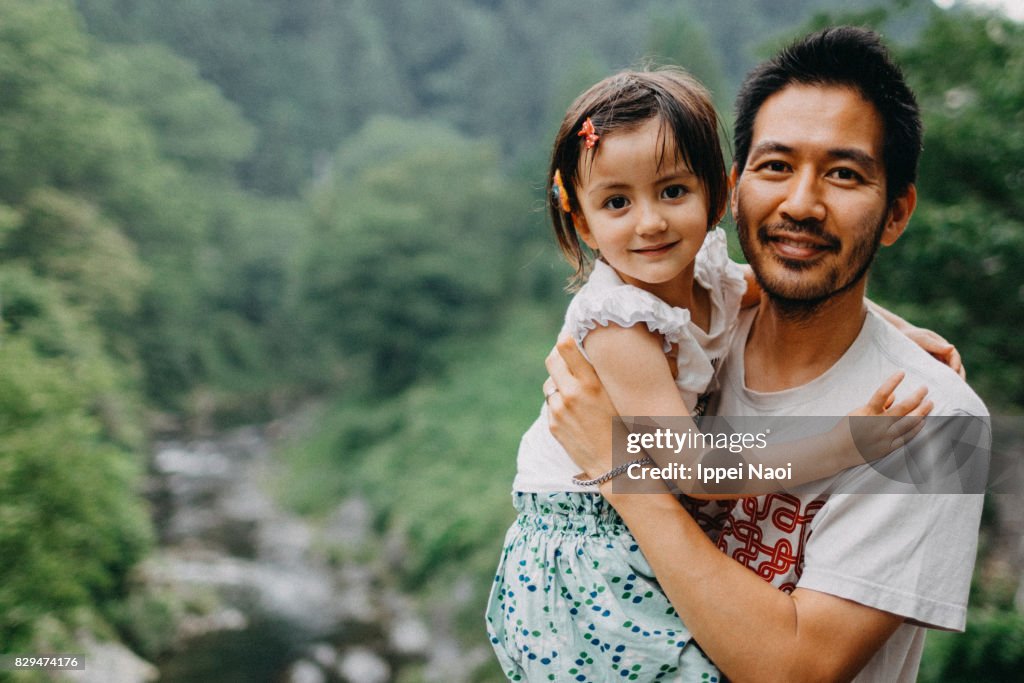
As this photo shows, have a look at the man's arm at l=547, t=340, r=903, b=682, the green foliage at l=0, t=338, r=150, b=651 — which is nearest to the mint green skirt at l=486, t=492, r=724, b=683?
the man's arm at l=547, t=340, r=903, b=682

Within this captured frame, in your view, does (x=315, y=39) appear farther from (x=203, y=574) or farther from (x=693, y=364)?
(x=693, y=364)

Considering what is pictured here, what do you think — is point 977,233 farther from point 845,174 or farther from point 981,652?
point 845,174

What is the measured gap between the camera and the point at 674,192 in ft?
4.83

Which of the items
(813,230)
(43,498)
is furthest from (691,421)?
(43,498)

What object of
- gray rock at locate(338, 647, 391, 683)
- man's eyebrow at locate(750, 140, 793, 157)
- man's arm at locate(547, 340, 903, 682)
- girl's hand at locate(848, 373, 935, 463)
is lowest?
man's arm at locate(547, 340, 903, 682)

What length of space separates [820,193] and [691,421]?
1.36 feet

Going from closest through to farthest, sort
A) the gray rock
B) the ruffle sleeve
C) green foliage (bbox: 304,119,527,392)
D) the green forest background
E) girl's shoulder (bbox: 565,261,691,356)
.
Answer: girl's shoulder (bbox: 565,261,691,356), the ruffle sleeve, the green forest background, the gray rock, green foliage (bbox: 304,119,527,392)

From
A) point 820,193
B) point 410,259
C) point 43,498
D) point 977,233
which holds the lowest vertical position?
point 820,193

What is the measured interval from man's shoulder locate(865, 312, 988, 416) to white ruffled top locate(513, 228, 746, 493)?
0.27 m

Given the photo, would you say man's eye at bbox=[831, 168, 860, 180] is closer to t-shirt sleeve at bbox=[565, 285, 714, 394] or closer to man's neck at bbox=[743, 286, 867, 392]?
man's neck at bbox=[743, 286, 867, 392]

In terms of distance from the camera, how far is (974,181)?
5480 mm

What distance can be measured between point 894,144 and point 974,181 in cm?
499

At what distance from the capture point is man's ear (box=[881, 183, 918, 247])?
1.33 metres

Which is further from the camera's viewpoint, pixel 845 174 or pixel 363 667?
pixel 363 667
